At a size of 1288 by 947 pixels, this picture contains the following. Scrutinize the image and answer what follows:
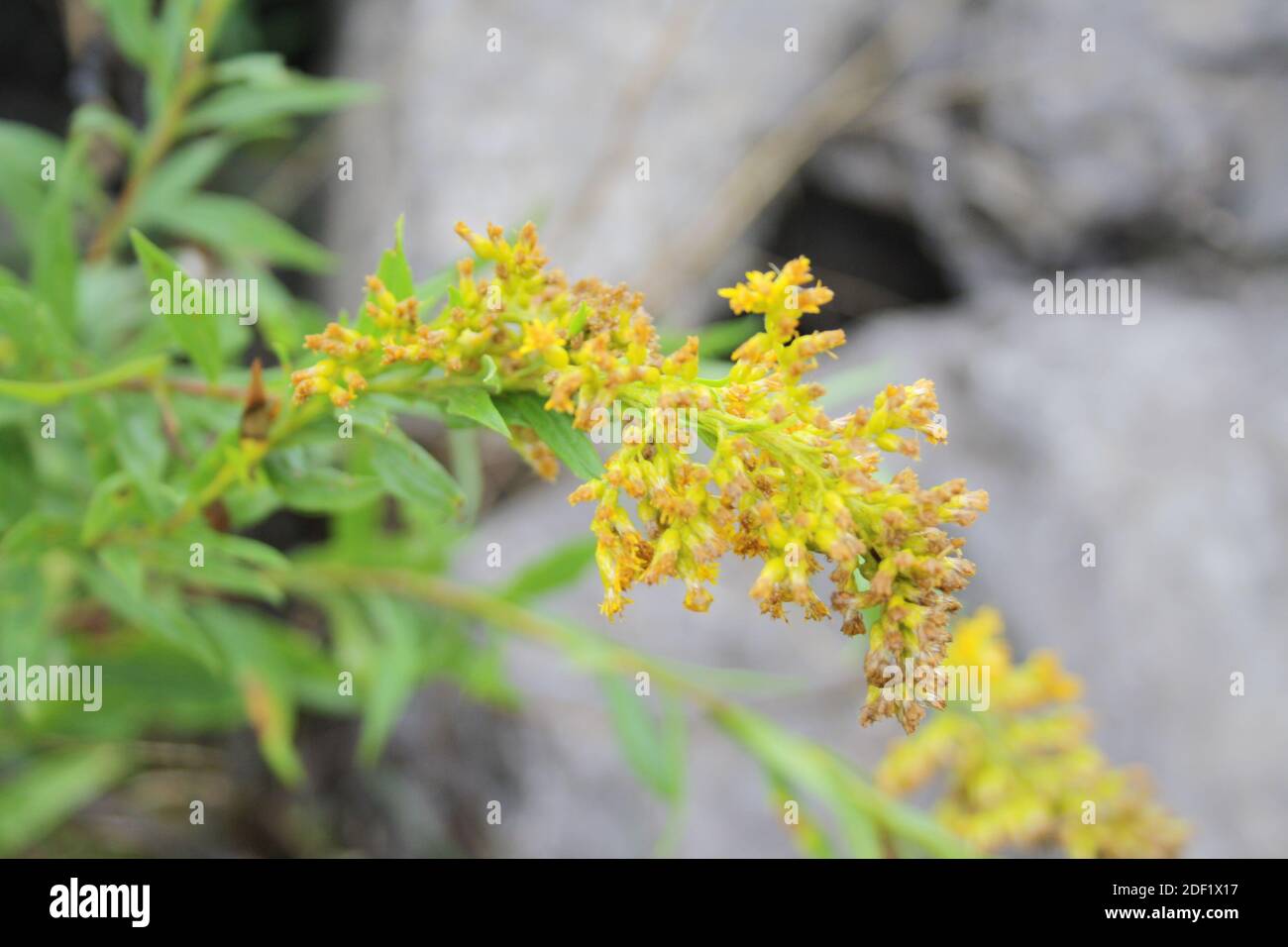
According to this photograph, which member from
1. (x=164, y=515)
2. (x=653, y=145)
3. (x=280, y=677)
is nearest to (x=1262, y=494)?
(x=653, y=145)

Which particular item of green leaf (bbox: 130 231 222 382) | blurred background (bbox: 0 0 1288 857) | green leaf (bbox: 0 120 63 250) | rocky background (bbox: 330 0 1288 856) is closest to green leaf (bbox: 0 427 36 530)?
green leaf (bbox: 130 231 222 382)

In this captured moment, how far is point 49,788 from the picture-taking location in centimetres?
311

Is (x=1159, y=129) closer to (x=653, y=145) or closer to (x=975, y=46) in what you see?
(x=975, y=46)

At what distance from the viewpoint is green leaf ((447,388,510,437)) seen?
1224 millimetres

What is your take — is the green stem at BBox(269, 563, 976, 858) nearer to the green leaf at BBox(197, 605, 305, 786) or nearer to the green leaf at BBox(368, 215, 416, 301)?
the green leaf at BBox(197, 605, 305, 786)

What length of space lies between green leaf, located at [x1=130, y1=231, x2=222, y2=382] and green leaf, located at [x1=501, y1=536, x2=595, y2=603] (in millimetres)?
949

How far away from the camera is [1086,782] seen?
2.28m

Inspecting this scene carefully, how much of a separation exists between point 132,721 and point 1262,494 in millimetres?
3444

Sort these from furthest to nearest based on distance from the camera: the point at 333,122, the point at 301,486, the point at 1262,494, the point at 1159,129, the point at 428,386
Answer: the point at 333,122 < the point at 1159,129 < the point at 1262,494 < the point at 301,486 < the point at 428,386

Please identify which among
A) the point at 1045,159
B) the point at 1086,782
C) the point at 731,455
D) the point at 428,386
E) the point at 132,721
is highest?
the point at 1045,159

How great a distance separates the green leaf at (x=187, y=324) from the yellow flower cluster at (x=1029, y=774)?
5.07 feet

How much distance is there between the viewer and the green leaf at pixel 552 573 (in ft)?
8.25
